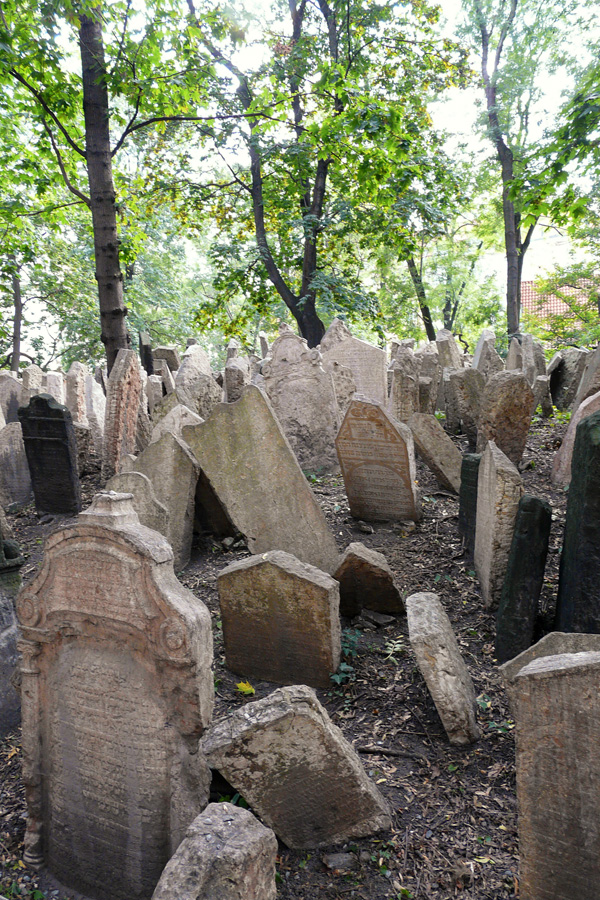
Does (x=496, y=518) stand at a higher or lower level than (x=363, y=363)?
lower

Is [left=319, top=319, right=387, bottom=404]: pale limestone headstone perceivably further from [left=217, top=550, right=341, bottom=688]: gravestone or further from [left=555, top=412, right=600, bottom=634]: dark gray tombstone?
[left=555, top=412, right=600, bottom=634]: dark gray tombstone

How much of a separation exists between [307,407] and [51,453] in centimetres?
314

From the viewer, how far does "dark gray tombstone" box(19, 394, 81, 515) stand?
6.29 meters

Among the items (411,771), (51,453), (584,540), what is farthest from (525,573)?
(51,453)

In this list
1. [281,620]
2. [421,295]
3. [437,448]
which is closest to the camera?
[281,620]

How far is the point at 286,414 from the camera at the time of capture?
24.8 feet

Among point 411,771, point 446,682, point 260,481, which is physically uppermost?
point 260,481

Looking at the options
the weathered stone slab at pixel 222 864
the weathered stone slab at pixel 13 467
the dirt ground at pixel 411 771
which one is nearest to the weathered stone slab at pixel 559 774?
the dirt ground at pixel 411 771

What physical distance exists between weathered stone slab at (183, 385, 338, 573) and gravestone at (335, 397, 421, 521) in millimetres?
801

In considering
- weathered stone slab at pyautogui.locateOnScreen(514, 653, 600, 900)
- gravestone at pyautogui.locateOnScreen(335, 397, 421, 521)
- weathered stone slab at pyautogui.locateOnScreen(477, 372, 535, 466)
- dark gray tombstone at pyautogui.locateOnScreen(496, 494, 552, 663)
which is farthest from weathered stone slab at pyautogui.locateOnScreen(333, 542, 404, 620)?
weathered stone slab at pyautogui.locateOnScreen(477, 372, 535, 466)

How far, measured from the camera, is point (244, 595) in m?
3.58

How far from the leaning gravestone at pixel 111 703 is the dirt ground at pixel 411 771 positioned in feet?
0.91

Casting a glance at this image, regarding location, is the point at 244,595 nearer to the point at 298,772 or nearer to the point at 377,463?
the point at 298,772

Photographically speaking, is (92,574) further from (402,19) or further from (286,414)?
(402,19)
